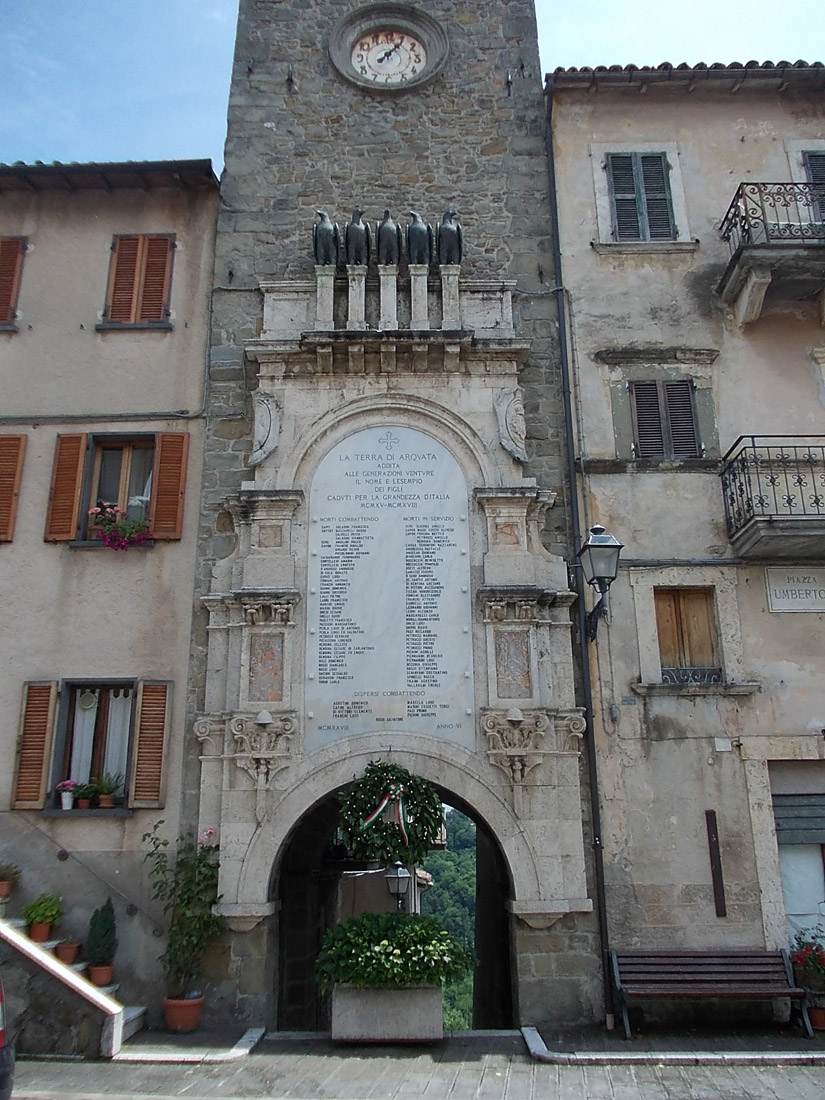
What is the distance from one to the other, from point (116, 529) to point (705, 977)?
28.5ft

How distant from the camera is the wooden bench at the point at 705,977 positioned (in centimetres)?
857

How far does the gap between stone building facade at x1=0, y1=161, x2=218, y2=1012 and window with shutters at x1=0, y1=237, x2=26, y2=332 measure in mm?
22

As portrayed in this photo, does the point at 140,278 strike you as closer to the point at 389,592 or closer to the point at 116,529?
the point at 116,529

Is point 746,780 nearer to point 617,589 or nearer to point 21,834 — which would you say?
point 617,589

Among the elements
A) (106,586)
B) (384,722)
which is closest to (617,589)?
(384,722)

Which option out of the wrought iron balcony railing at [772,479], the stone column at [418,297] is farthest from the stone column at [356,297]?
the wrought iron balcony railing at [772,479]

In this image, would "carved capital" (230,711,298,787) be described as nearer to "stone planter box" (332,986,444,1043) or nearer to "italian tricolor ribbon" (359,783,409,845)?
"italian tricolor ribbon" (359,783,409,845)

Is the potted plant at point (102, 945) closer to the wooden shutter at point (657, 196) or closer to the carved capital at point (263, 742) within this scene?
the carved capital at point (263, 742)

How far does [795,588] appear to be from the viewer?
34.2 feet

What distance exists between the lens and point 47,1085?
6961 mm

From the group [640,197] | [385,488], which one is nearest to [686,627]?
[385,488]

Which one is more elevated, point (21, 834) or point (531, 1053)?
point (21, 834)

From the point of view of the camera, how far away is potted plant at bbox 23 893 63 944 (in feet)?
29.2

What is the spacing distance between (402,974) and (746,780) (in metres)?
4.59
